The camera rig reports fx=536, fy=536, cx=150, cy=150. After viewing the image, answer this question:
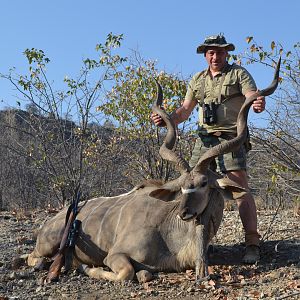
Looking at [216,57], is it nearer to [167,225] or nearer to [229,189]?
[229,189]

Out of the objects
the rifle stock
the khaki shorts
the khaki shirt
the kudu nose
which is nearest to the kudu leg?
the rifle stock

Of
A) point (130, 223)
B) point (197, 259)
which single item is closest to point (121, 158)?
point (130, 223)

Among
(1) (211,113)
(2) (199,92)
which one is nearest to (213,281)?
(1) (211,113)

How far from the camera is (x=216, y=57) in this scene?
5.07 metres

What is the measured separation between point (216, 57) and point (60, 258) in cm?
236

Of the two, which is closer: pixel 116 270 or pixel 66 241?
pixel 116 270

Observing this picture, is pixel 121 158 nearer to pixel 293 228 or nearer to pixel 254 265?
pixel 293 228

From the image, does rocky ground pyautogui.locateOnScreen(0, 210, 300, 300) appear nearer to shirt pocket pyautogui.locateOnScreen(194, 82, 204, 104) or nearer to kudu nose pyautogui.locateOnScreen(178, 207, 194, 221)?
kudu nose pyautogui.locateOnScreen(178, 207, 194, 221)

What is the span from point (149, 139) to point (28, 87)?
90.0 inches

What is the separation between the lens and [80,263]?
5.24 metres

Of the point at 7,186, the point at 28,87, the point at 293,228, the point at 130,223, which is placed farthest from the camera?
the point at 7,186

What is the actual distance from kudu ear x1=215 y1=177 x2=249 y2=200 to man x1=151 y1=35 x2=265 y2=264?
40 centimetres

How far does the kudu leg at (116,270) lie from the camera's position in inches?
173

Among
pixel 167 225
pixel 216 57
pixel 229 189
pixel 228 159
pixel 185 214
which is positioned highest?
pixel 216 57
